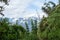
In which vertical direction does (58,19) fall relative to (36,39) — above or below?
above

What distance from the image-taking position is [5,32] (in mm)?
17188

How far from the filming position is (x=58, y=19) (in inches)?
420

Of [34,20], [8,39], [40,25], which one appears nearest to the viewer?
[40,25]

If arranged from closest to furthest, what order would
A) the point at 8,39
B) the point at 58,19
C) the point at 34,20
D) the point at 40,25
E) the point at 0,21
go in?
1. the point at 58,19
2. the point at 40,25
3. the point at 34,20
4. the point at 8,39
5. the point at 0,21

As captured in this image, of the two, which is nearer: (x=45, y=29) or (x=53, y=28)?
(x=53, y=28)

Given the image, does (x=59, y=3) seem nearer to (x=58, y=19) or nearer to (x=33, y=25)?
(x=58, y=19)

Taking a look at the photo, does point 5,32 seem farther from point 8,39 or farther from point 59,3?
point 59,3

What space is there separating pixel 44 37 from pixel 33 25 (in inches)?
182

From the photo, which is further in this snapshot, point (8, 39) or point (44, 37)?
→ point (8, 39)

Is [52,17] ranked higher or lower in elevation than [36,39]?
higher

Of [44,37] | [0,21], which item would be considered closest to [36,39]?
[44,37]

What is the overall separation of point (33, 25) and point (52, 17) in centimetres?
513

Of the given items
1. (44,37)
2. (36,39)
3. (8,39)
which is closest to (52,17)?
(44,37)

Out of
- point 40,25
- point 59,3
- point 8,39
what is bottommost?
point 8,39
